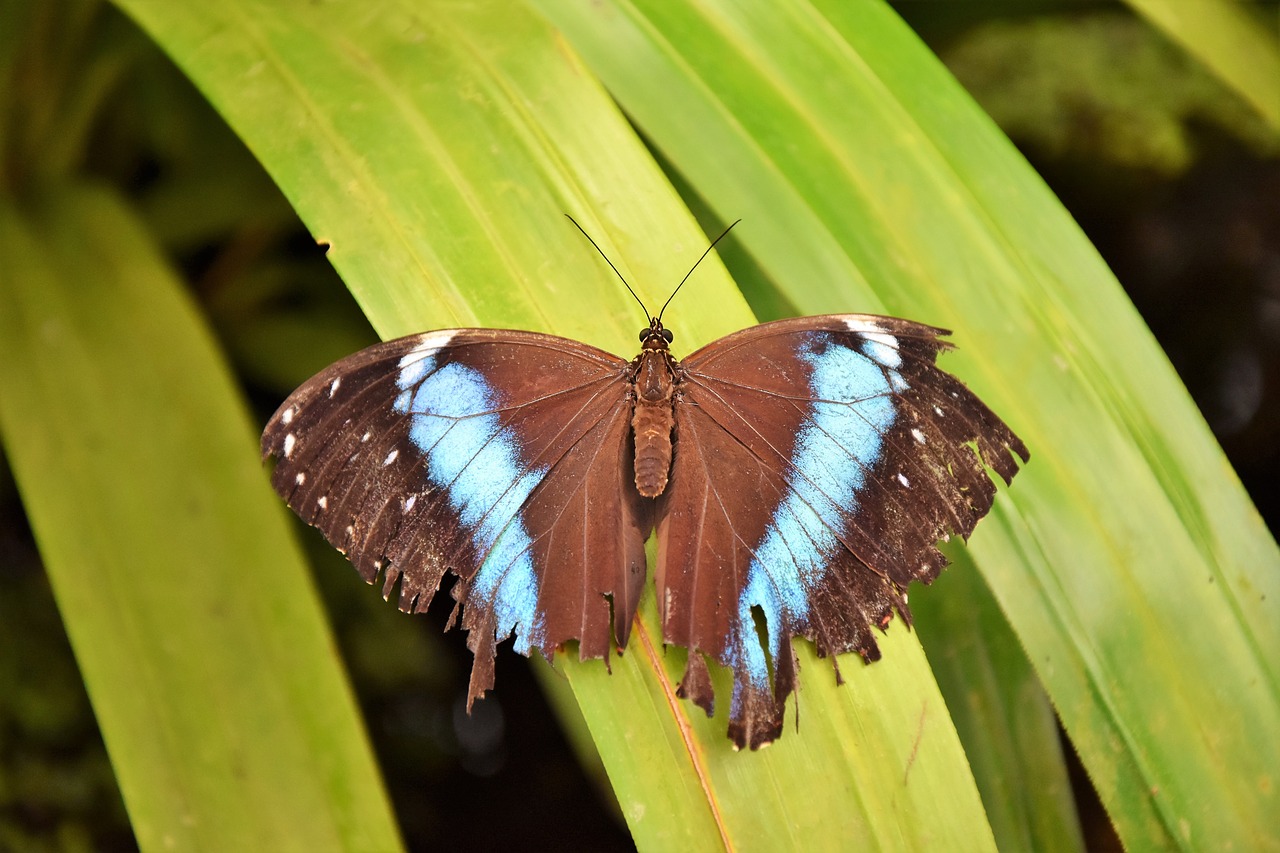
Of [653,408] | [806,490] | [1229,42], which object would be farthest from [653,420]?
[1229,42]

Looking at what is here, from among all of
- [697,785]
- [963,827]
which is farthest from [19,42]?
[963,827]

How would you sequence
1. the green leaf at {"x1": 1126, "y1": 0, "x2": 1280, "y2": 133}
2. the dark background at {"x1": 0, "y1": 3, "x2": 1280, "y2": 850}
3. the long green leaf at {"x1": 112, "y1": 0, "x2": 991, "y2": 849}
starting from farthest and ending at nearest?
the dark background at {"x1": 0, "y1": 3, "x2": 1280, "y2": 850} → the green leaf at {"x1": 1126, "y1": 0, "x2": 1280, "y2": 133} → the long green leaf at {"x1": 112, "y1": 0, "x2": 991, "y2": 849}

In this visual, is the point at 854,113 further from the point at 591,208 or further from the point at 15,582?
the point at 15,582

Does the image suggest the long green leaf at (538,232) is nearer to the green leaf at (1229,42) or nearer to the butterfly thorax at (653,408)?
the butterfly thorax at (653,408)

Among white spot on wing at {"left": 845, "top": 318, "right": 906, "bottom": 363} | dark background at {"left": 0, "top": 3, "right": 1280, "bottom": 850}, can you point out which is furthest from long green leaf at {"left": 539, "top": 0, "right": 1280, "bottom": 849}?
dark background at {"left": 0, "top": 3, "right": 1280, "bottom": 850}

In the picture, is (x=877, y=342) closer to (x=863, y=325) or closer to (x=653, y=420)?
(x=863, y=325)

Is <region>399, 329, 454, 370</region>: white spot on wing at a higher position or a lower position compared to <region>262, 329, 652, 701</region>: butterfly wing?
higher

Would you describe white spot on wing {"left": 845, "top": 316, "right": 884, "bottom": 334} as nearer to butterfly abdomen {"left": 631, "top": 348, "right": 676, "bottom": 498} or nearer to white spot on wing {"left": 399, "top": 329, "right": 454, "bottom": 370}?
butterfly abdomen {"left": 631, "top": 348, "right": 676, "bottom": 498}

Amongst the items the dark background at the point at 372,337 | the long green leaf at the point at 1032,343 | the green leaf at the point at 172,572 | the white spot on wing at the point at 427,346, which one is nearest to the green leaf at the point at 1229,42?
the dark background at the point at 372,337
